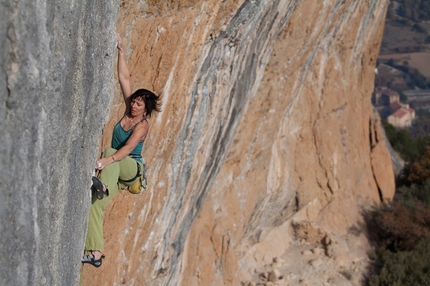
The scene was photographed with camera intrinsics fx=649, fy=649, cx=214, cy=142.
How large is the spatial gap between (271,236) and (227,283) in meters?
2.25

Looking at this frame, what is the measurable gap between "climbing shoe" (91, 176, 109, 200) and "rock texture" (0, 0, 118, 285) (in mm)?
339

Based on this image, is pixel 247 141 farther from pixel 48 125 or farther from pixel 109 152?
pixel 48 125

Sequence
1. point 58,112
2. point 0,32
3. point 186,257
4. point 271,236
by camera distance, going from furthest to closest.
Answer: point 271,236, point 186,257, point 58,112, point 0,32

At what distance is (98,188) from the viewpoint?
4.33 meters

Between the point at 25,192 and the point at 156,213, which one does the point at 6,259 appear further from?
the point at 156,213

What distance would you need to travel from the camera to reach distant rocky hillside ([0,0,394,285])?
2848 millimetres

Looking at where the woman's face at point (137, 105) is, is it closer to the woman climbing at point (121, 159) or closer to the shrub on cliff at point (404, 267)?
the woman climbing at point (121, 159)

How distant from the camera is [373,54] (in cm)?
1432

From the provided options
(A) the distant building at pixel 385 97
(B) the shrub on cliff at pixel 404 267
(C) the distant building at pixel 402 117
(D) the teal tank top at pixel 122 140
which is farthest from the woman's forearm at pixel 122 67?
(A) the distant building at pixel 385 97

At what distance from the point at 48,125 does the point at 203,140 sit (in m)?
4.77

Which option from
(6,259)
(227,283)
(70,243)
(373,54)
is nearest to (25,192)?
(6,259)

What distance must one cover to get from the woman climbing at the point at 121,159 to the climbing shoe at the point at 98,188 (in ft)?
0.10

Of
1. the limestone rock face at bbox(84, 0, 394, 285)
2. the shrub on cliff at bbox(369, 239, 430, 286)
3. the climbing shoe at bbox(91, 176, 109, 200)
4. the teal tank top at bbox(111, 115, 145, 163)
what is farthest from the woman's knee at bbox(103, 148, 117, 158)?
the shrub on cliff at bbox(369, 239, 430, 286)

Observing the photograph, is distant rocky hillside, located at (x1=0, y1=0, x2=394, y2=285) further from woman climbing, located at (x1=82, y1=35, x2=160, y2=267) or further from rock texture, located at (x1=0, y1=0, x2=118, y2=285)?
woman climbing, located at (x1=82, y1=35, x2=160, y2=267)
